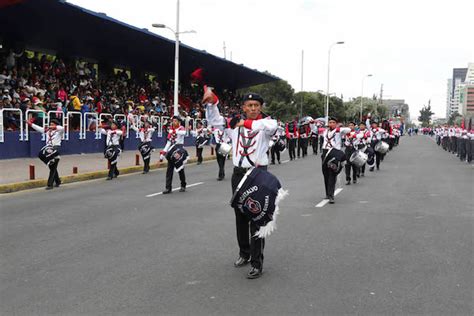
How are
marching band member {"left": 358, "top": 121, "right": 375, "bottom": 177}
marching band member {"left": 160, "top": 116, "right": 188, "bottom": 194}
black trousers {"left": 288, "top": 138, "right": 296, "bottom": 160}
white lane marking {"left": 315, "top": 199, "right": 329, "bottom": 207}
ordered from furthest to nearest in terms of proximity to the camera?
black trousers {"left": 288, "top": 138, "right": 296, "bottom": 160}, marching band member {"left": 358, "top": 121, "right": 375, "bottom": 177}, marching band member {"left": 160, "top": 116, "right": 188, "bottom": 194}, white lane marking {"left": 315, "top": 199, "right": 329, "bottom": 207}

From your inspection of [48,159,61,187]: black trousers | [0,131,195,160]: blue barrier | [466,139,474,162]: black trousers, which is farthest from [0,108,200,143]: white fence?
[466,139,474,162]: black trousers

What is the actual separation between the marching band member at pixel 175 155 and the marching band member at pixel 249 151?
260 inches

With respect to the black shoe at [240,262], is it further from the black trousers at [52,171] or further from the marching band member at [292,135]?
the marching band member at [292,135]

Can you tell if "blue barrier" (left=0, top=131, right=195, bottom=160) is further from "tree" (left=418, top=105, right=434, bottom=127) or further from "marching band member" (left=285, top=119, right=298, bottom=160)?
"tree" (left=418, top=105, right=434, bottom=127)

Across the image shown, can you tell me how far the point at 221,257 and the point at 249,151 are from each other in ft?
4.74

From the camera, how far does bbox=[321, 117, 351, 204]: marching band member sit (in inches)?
432

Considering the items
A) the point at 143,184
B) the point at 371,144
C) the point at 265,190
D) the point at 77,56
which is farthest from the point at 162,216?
the point at 77,56

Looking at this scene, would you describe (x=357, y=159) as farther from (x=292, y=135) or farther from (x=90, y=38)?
(x=90, y=38)

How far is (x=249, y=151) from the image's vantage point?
5.73 metres

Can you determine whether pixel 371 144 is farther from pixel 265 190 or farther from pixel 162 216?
pixel 265 190

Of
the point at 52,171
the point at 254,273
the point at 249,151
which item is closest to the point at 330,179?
the point at 249,151

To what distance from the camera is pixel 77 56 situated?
96.0 ft

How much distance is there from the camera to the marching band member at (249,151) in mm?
5523

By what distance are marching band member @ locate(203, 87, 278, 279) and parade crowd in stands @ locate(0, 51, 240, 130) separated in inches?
574
